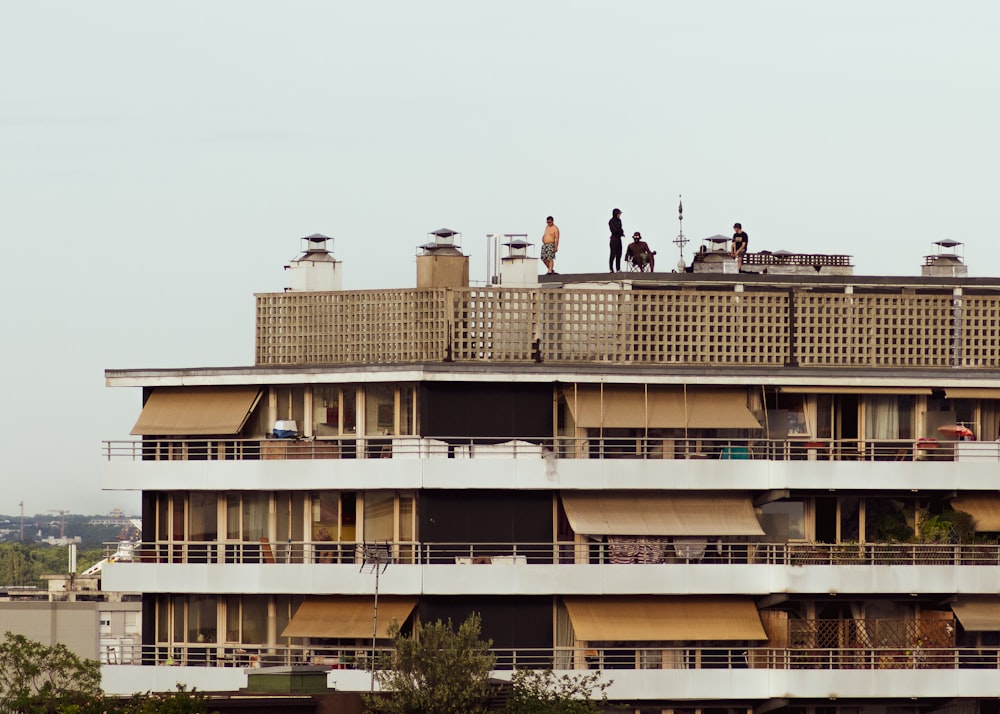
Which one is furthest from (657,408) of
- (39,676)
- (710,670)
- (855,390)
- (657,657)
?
(39,676)

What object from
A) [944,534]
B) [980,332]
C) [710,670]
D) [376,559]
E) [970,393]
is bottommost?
[710,670]

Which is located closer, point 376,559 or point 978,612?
point 376,559

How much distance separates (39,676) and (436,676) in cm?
940

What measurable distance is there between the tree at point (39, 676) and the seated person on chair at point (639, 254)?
20.0m

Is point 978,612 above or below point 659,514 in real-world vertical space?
below

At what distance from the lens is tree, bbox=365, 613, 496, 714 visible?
4950 centimetres

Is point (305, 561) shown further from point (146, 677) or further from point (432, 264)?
point (432, 264)

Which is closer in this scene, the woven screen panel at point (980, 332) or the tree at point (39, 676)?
the tree at point (39, 676)

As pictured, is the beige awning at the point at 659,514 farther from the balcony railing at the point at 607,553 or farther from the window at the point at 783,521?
the window at the point at 783,521

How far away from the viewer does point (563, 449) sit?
5525cm

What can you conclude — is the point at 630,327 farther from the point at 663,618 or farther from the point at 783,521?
the point at 663,618

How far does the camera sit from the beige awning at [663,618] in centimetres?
5388

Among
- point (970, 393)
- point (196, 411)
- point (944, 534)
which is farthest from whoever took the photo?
point (970, 393)

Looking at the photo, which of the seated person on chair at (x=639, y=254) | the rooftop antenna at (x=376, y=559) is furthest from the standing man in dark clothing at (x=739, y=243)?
the rooftop antenna at (x=376, y=559)
